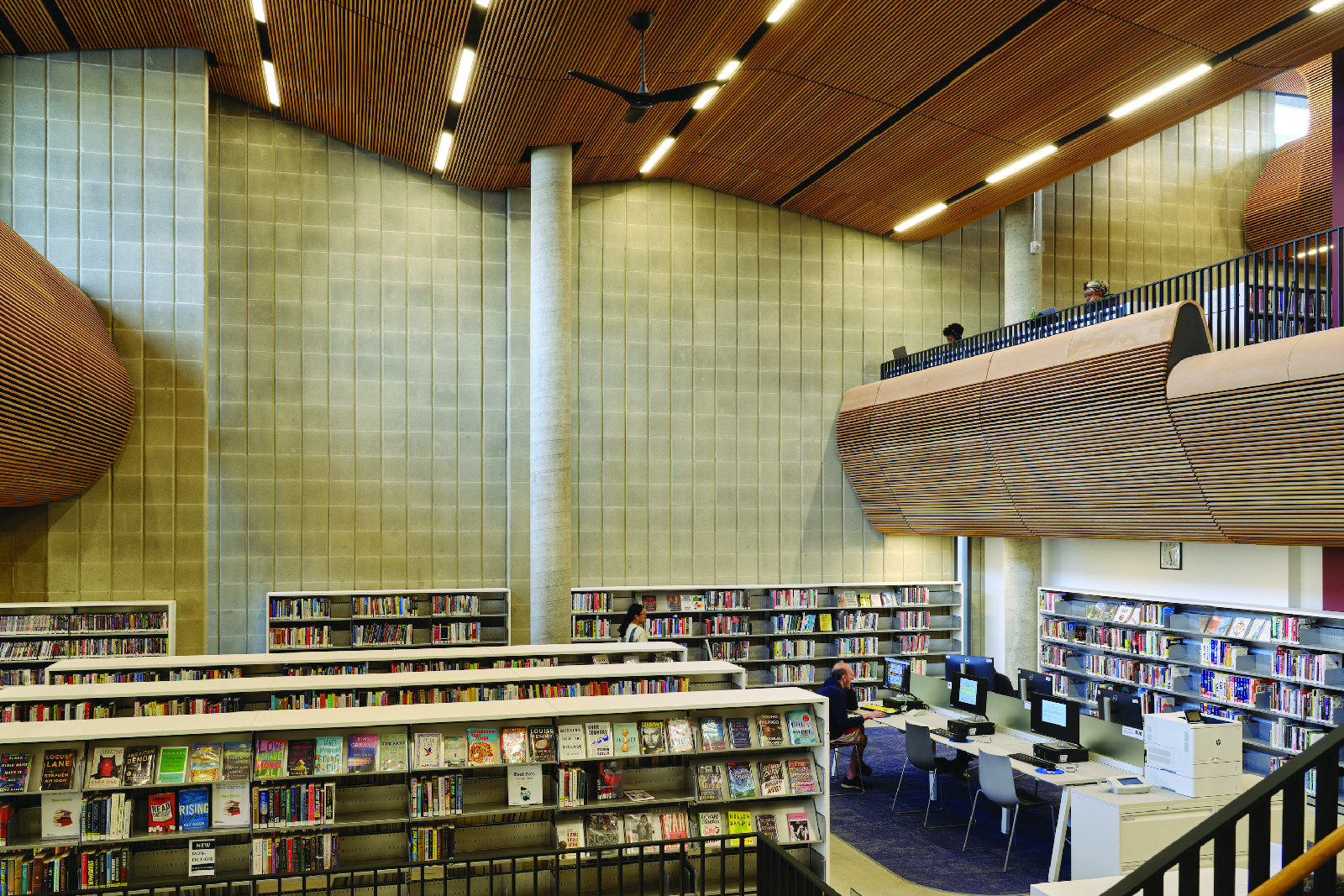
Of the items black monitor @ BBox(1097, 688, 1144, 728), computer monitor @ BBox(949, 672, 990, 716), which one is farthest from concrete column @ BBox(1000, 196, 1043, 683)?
black monitor @ BBox(1097, 688, 1144, 728)

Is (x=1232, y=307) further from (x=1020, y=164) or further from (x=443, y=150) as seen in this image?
(x=443, y=150)

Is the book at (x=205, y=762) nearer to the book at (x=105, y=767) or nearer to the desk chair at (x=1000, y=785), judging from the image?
the book at (x=105, y=767)

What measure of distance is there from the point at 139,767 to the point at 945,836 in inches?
227

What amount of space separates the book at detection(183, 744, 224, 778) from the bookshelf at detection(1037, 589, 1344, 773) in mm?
8245

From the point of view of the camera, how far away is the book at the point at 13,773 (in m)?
4.71

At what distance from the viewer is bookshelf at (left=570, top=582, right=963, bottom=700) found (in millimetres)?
11625

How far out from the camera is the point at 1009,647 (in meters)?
12.3

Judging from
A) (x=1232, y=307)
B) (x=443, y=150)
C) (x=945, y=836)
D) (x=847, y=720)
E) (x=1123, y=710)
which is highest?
(x=443, y=150)

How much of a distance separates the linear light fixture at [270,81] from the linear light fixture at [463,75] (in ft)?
6.80

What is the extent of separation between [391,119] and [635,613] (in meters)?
6.05

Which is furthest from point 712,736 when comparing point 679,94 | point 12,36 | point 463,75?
point 12,36

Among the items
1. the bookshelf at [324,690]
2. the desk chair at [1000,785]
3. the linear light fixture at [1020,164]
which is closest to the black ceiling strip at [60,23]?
the bookshelf at [324,690]

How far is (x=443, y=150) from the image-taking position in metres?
10.9

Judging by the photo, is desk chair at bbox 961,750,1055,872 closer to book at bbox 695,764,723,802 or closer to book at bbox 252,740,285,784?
book at bbox 695,764,723,802
